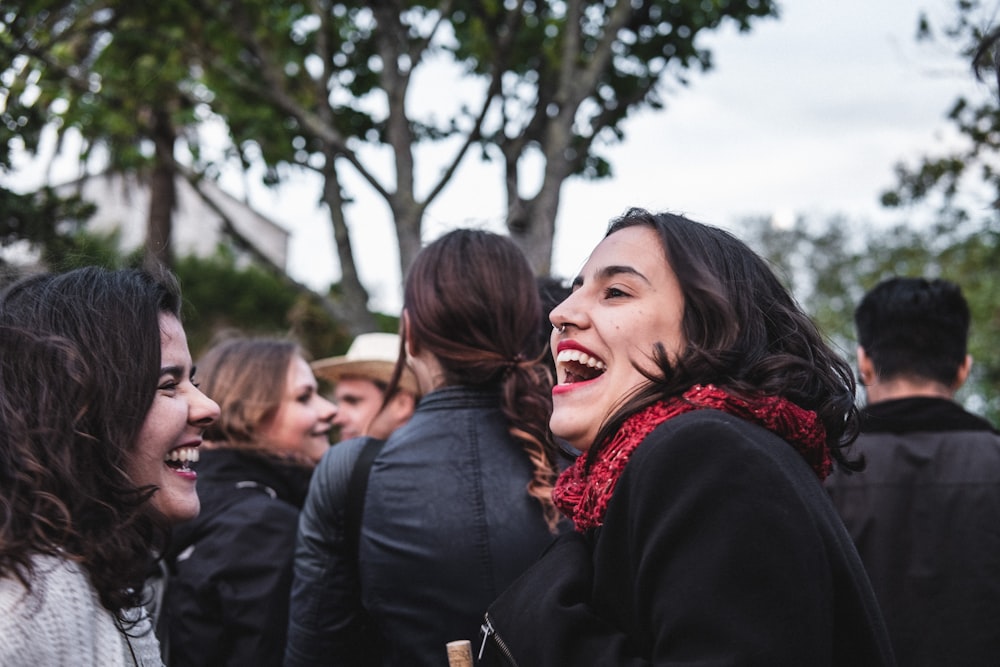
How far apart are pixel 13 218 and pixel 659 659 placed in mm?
4352

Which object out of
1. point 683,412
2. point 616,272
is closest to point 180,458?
point 616,272

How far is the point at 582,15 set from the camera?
757 cm

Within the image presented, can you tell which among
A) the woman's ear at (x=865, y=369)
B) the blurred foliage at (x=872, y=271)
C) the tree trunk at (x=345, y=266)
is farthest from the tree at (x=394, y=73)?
the blurred foliage at (x=872, y=271)

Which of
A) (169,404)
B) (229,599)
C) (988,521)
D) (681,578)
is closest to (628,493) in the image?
(681,578)

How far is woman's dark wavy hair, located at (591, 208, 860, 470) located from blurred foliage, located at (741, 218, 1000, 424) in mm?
17282

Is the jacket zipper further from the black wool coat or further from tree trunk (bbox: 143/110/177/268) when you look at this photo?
tree trunk (bbox: 143/110/177/268)

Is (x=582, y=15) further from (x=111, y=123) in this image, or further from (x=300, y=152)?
(x=111, y=123)

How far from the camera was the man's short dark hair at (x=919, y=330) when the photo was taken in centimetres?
348

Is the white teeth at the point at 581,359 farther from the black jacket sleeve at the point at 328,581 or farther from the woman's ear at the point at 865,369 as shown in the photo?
the woman's ear at the point at 865,369

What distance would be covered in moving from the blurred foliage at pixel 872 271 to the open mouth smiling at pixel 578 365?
1740 centimetres

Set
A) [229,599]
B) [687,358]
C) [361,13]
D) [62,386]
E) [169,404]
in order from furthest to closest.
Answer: [361,13]
[229,599]
[169,404]
[62,386]
[687,358]

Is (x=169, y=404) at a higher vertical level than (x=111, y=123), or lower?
lower

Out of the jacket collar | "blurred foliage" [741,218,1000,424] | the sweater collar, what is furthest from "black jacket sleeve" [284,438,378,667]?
"blurred foliage" [741,218,1000,424]

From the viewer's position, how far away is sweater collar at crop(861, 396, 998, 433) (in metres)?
3.35
